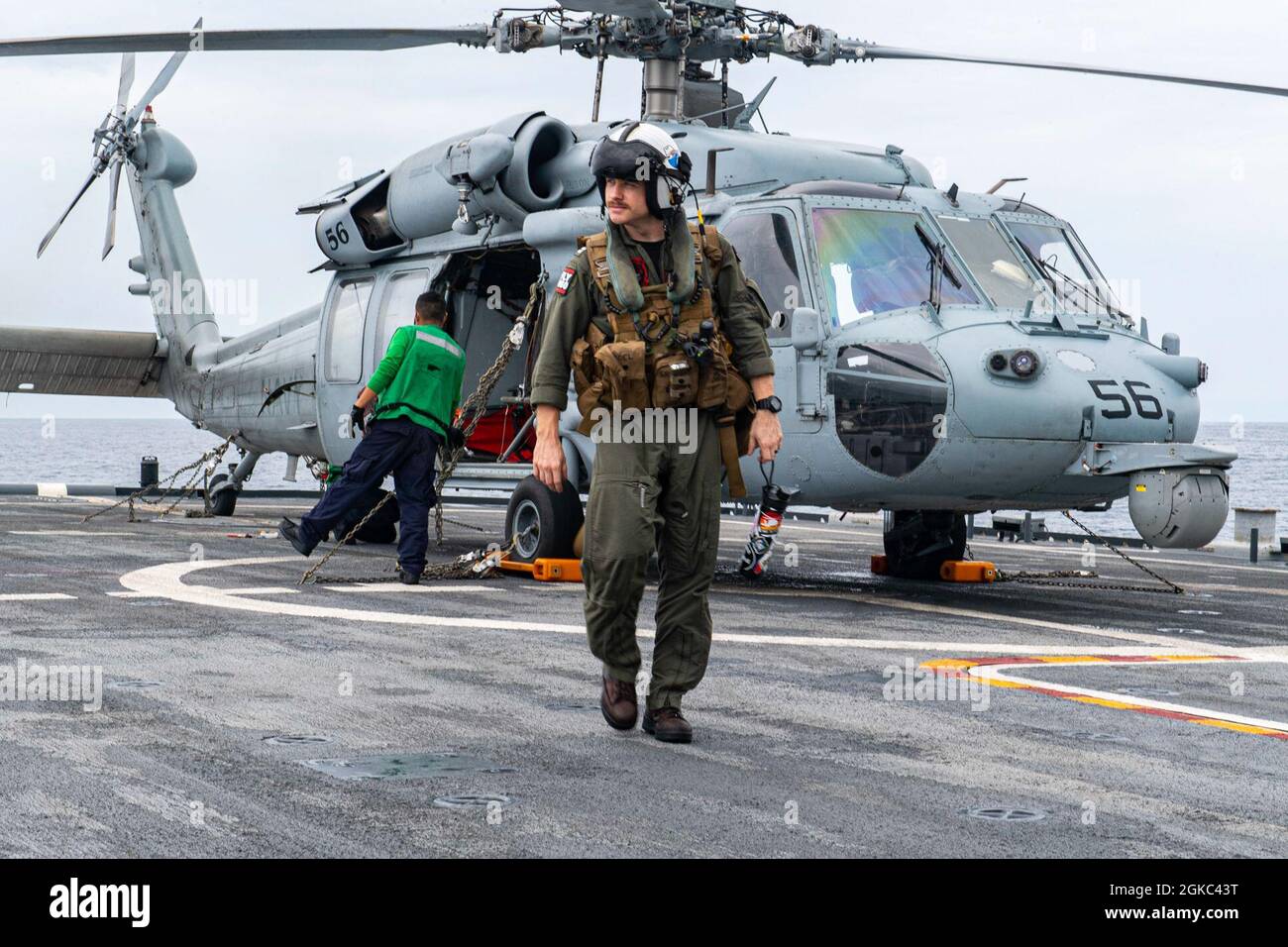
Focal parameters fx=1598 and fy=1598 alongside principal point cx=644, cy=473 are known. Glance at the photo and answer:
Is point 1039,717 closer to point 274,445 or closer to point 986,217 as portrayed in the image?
point 986,217

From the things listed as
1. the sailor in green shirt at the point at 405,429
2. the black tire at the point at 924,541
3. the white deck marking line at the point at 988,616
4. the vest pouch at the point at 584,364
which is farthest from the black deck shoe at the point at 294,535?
the vest pouch at the point at 584,364

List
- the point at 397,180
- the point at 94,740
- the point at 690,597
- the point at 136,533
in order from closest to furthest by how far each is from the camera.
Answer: the point at 94,740, the point at 690,597, the point at 397,180, the point at 136,533

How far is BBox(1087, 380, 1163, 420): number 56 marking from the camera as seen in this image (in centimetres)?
949

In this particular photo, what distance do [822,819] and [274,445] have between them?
43.1 feet

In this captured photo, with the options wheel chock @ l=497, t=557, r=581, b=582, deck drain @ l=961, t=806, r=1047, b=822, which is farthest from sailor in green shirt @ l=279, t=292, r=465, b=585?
deck drain @ l=961, t=806, r=1047, b=822

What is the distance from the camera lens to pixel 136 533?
589 inches

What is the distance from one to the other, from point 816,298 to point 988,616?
2265 millimetres

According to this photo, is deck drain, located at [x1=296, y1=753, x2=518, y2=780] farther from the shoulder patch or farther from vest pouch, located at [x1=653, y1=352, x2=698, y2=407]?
the shoulder patch

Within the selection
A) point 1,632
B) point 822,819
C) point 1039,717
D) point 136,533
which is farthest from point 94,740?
point 136,533

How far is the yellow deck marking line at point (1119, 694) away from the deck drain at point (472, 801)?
2.86 metres

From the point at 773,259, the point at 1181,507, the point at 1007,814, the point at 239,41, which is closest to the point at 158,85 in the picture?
the point at 239,41

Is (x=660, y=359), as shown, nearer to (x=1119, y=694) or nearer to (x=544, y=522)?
(x=1119, y=694)

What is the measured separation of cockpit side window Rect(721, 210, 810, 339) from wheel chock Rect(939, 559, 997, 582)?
3.08m
